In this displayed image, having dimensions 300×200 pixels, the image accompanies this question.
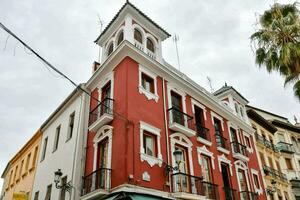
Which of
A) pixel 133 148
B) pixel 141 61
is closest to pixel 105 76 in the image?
pixel 141 61

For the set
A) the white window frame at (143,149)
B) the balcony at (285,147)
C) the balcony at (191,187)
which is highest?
the balcony at (285,147)

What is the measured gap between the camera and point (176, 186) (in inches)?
455

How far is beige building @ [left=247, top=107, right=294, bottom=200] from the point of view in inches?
837

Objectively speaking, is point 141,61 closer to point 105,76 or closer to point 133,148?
point 105,76

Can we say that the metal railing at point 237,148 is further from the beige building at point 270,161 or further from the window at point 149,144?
the window at point 149,144

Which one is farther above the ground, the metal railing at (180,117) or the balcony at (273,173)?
the metal railing at (180,117)

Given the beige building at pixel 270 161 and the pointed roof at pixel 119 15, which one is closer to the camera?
the pointed roof at pixel 119 15

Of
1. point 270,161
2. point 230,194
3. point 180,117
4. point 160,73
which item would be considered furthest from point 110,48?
point 270,161

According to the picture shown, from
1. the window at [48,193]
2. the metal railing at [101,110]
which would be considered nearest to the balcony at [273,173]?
the metal railing at [101,110]

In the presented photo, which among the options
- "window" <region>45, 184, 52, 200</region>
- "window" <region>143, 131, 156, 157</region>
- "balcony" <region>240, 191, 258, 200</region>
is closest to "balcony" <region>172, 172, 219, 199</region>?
"window" <region>143, 131, 156, 157</region>

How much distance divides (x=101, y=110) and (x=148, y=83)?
275 cm

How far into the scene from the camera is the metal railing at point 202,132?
15.4m

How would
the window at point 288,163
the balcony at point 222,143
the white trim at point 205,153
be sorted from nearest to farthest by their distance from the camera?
the white trim at point 205,153
the balcony at point 222,143
the window at point 288,163

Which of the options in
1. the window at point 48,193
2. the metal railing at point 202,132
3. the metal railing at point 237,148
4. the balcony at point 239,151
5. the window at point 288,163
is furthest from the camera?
the window at point 288,163
